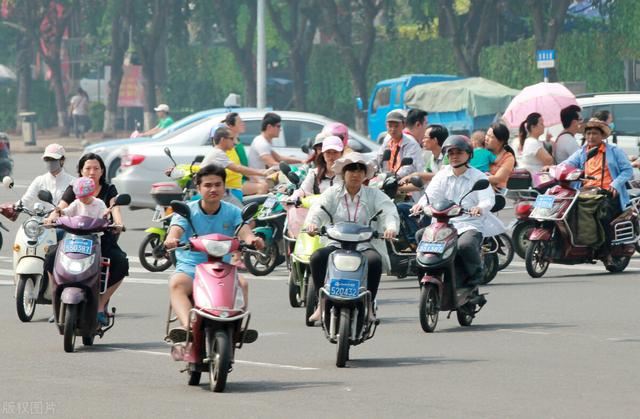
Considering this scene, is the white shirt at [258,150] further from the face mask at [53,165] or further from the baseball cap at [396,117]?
the face mask at [53,165]

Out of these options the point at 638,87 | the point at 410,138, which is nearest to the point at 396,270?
the point at 410,138

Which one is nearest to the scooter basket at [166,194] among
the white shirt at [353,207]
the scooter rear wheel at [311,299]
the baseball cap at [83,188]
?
the scooter rear wheel at [311,299]

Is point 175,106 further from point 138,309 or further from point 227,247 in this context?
point 227,247

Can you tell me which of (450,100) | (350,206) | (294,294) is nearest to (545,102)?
(294,294)

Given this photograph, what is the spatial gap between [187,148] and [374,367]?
45.6ft

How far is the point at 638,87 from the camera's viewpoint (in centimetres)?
5047

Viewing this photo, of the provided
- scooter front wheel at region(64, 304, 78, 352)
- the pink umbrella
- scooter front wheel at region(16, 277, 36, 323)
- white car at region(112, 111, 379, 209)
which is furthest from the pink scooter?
the pink umbrella

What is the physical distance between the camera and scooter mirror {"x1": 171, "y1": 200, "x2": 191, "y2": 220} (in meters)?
9.77

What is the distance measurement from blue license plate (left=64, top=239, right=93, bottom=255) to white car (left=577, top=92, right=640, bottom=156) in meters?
16.6

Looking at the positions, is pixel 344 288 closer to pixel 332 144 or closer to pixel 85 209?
pixel 85 209

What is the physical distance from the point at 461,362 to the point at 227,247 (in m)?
2.02

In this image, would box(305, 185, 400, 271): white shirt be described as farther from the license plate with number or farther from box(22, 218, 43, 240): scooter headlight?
the license plate with number

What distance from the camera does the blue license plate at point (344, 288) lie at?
1061 cm

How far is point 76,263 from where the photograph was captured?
11.2 metres
